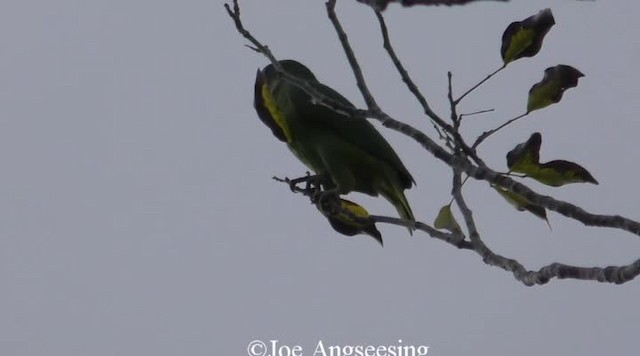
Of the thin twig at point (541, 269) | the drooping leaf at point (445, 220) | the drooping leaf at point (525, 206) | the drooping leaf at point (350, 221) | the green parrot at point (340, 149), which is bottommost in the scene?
the thin twig at point (541, 269)

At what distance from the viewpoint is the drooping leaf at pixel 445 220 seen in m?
4.00

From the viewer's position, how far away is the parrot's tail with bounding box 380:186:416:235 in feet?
18.1

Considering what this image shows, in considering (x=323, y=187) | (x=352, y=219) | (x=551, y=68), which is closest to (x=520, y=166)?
(x=551, y=68)

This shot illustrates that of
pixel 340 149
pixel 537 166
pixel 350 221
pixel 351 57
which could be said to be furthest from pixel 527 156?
pixel 340 149

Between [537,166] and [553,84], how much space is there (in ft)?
0.98

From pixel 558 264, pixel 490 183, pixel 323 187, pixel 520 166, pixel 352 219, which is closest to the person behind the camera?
pixel 558 264

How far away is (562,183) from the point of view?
3482 mm

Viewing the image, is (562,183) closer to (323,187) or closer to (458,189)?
(458,189)

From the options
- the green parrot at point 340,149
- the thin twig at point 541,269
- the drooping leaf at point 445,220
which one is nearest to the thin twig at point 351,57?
the thin twig at point 541,269

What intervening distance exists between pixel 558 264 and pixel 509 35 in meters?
0.93

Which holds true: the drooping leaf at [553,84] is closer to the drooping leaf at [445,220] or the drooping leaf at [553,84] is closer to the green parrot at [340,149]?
the drooping leaf at [445,220]

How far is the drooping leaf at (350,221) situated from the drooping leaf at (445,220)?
1.64ft

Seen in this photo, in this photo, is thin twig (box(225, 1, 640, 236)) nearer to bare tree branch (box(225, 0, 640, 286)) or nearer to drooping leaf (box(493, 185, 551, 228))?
bare tree branch (box(225, 0, 640, 286))

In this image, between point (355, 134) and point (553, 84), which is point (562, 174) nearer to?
point (553, 84)
